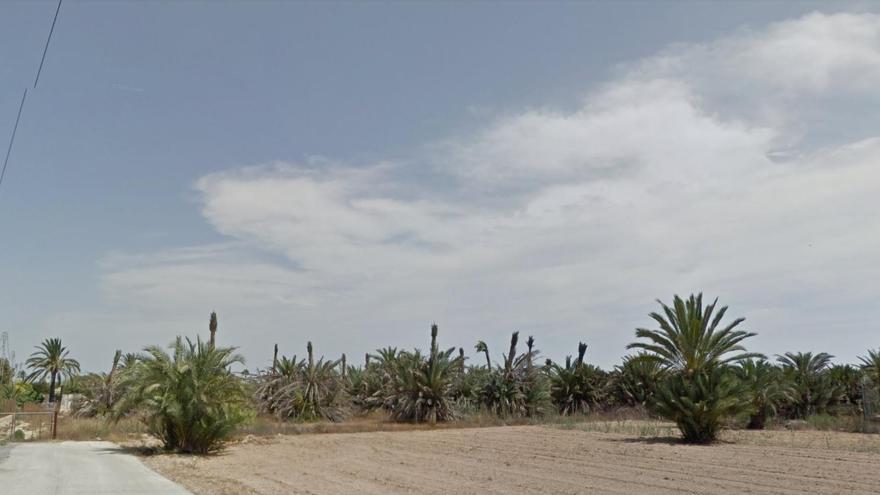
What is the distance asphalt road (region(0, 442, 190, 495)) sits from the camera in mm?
16000

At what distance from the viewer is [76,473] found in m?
19.1

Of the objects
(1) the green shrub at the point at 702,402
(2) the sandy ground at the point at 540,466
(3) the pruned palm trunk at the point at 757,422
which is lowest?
(2) the sandy ground at the point at 540,466

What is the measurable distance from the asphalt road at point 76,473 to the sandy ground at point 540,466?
744 mm

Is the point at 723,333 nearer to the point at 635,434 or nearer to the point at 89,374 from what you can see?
the point at 635,434

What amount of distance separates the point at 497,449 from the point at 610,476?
786 centimetres

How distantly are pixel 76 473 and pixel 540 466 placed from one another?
38.2 feet

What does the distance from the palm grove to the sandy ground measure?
58.0 inches

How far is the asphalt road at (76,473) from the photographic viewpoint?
52.5ft

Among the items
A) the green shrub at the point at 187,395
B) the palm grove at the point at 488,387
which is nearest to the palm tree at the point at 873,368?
the palm grove at the point at 488,387

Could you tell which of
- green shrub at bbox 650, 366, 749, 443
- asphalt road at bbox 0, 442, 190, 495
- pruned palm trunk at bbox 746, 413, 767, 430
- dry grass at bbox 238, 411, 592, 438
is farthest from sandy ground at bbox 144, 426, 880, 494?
dry grass at bbox 238, 411, 592, 438

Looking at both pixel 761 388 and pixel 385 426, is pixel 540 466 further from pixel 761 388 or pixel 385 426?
pixel 385 426

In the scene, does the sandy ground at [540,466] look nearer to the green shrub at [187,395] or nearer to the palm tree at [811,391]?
the green shrub at [187,395]

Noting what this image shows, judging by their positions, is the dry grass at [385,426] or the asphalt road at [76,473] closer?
the asphalt road at [76,473]

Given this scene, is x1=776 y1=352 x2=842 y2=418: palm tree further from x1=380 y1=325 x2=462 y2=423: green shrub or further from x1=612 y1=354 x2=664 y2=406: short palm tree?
x1=380 y1=325 x2=462 y2=423: green shrub
